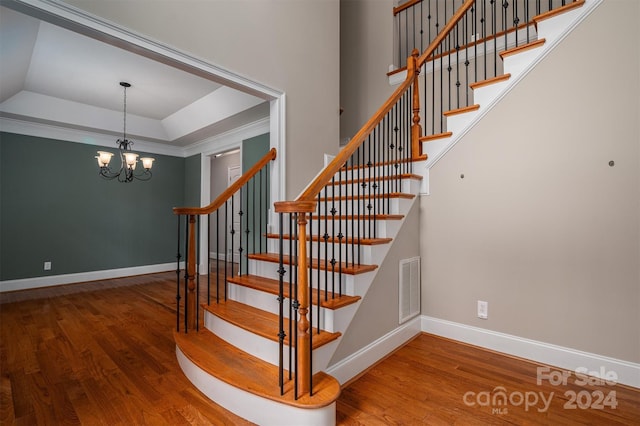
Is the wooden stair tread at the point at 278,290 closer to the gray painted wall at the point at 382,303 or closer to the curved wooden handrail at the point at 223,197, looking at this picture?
the gray painted wall at the point at 382,303

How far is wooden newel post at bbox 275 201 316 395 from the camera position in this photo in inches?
63.7

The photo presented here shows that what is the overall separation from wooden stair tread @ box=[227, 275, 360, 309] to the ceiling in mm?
2349

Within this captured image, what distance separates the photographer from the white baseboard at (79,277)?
4.65 metres

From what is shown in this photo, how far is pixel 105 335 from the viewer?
2.92m

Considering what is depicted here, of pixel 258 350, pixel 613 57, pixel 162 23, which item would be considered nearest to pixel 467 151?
pixel 613 57


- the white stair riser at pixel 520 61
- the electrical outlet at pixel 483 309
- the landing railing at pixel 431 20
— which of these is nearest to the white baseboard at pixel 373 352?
the electrical outlet at pixel 483 309

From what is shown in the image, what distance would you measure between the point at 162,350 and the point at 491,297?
2.81 metres

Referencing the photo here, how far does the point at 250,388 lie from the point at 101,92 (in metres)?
4.75

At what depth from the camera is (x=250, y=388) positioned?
170cm

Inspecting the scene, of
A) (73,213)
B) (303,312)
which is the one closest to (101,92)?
(73,213)

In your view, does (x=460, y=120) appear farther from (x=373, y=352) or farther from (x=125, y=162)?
(x=125, y=162)

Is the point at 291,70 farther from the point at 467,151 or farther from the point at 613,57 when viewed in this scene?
the point at 613,57

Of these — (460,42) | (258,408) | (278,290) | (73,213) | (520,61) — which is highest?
(460,42)

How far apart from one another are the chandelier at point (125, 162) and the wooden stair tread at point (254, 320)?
2.78 meters
